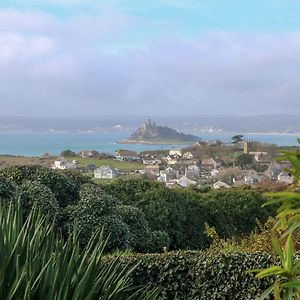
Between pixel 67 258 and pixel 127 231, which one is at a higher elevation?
pixel 67 258

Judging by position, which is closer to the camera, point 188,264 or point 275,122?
point 188,264

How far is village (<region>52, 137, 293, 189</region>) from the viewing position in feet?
63.3

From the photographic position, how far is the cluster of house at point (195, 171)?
1930 cm

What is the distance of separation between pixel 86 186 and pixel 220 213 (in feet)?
16.7

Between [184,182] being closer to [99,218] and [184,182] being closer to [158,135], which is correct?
[99,218]

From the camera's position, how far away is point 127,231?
10797mm

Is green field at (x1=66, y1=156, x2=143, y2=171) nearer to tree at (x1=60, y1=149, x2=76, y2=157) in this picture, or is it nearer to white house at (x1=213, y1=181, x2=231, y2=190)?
tree at (x1=60, y1=149, x2=76, y2=157)

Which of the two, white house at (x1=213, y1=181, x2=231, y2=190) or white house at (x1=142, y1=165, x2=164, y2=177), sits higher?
white house at (x1=142, y1=165, x2=164, y2=177)

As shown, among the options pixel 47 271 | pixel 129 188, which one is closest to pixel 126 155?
pixel 129 188

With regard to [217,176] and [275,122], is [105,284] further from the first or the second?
[275,122]

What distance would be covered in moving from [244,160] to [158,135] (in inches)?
559

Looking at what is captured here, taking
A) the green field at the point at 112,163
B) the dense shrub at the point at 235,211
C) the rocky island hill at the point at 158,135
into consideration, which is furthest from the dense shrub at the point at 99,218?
the rocky island hill at the point at 158,135

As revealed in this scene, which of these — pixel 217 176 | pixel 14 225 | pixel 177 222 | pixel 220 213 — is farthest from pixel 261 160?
pixel 14 225

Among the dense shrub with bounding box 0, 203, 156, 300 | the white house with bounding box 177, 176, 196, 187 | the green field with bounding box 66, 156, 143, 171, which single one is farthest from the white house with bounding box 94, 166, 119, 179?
the dense shrub with bounding box 0, 203, 156, 300
